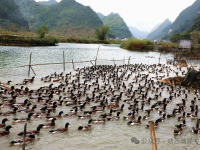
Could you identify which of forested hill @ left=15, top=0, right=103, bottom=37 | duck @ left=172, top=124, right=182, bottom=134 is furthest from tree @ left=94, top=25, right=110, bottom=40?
duck @ left=172, top=124, right=182, bottom=134

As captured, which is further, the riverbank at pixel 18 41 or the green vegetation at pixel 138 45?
the green vegetation at pixel 138 45

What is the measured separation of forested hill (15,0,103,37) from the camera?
368ft

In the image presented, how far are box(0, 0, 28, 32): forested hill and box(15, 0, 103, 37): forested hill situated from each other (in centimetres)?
2210

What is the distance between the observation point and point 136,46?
4750 cm

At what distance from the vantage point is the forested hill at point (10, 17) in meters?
73.5

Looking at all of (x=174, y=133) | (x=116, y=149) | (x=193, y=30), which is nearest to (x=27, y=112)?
(x=116, y=149)

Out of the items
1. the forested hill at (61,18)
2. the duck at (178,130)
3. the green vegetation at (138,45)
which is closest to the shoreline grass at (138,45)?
the green vegetation at (138,45)

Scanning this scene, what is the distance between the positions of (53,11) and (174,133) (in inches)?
5334

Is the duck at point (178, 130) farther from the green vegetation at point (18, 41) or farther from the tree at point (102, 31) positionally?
the tree at point (102, 31)

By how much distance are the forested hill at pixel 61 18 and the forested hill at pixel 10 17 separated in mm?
22101

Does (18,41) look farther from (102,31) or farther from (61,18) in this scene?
(61,18)

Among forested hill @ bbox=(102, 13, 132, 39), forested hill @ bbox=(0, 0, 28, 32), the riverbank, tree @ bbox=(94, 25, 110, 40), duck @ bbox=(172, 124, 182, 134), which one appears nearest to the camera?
duck @ bbox=(172, 124, 182, 134)

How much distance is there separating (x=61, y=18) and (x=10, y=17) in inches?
1942

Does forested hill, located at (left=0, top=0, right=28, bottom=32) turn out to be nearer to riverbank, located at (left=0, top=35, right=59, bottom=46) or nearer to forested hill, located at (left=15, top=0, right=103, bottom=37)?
forested hill, located at (left=15, top=0, right=103, bottom=37)
